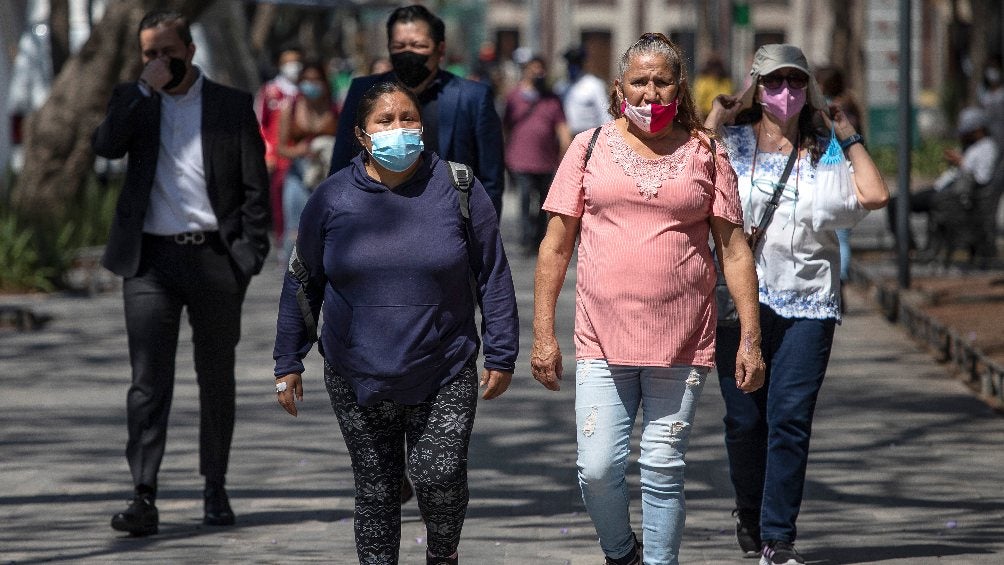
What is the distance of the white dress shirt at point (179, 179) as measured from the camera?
22.8 feet

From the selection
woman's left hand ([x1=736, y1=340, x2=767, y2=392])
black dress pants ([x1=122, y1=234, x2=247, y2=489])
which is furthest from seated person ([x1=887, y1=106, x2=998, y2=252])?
woman's left hand ([x1=736, y1=340, x2=767, y2=392])

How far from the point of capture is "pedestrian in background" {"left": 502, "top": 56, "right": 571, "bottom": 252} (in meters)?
17.8

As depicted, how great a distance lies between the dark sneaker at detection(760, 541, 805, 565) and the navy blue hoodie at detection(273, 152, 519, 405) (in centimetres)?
132

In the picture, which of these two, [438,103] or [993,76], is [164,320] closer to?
[438,103]

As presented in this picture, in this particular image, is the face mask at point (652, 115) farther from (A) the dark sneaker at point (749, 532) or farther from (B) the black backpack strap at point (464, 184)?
(A) the dark sneaker at point (749, 532)

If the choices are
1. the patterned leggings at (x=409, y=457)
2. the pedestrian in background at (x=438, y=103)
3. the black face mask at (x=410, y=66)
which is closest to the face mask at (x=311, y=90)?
the pedestrian in background at (x=438, y=103)

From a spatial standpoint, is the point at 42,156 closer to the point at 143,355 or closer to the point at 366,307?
the point at 143,355

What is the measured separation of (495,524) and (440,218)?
6.79ft

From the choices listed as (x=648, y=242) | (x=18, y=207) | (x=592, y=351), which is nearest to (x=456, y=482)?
(x=592, y=351)

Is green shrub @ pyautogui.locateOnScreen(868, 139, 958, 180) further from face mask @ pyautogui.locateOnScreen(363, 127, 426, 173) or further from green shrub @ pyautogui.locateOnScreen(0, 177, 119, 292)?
face mask @ pyautogui.locateOnScreen(363, 127, 426, 173)

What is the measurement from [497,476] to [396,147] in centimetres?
303

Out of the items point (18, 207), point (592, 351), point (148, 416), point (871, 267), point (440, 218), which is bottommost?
point (871, 267)

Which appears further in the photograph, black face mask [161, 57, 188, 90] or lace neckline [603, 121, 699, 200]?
black face mask [161, 57, 188, 90]

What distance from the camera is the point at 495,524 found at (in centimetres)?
705
